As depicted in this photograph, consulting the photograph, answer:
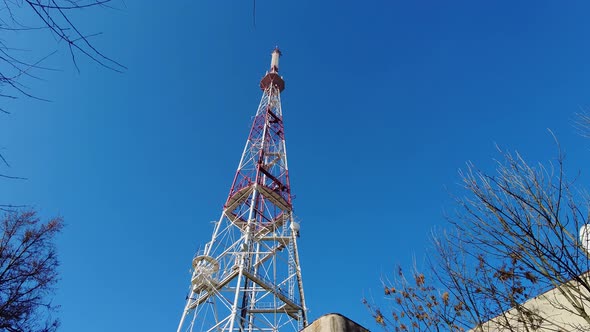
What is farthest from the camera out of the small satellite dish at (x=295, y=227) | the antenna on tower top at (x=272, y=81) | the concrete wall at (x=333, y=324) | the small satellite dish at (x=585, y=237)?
the antenna on tower top at (x=272, y=81)

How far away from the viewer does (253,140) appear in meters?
23.5

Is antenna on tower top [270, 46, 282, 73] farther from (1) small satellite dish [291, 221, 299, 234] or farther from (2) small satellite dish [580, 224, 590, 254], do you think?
(2) small satellite dish [580, 224, 590, 254]

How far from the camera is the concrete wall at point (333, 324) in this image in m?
3.86

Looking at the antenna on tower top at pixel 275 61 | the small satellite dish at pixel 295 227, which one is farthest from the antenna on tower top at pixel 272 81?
the small satellite dish at pixel 295 227

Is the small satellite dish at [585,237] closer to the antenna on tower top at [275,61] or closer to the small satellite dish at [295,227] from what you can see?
the small satellite dish at [295,227]

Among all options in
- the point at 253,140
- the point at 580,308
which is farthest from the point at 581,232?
the point at 253,140

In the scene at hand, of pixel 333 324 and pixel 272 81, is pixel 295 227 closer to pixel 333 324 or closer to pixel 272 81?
pixel 272 81

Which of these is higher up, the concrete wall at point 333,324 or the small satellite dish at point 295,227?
the small satellite dish at point 295,227

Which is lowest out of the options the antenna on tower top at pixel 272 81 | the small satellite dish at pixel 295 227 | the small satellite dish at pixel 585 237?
the small satellite dish at pixel 585 237

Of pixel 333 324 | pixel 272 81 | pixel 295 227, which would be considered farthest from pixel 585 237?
pixel 272 81

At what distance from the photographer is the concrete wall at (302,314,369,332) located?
3.86 m

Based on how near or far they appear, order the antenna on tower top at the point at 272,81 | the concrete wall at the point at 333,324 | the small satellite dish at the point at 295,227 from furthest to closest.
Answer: the antenna on tower top at the point at 272,81
the small satellite dish at the point at 295,227
the concrete wall at the point at 333,324

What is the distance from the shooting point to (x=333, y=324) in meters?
3.88

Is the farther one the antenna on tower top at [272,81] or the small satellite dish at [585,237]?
the antenna on tower top at [272,81]
